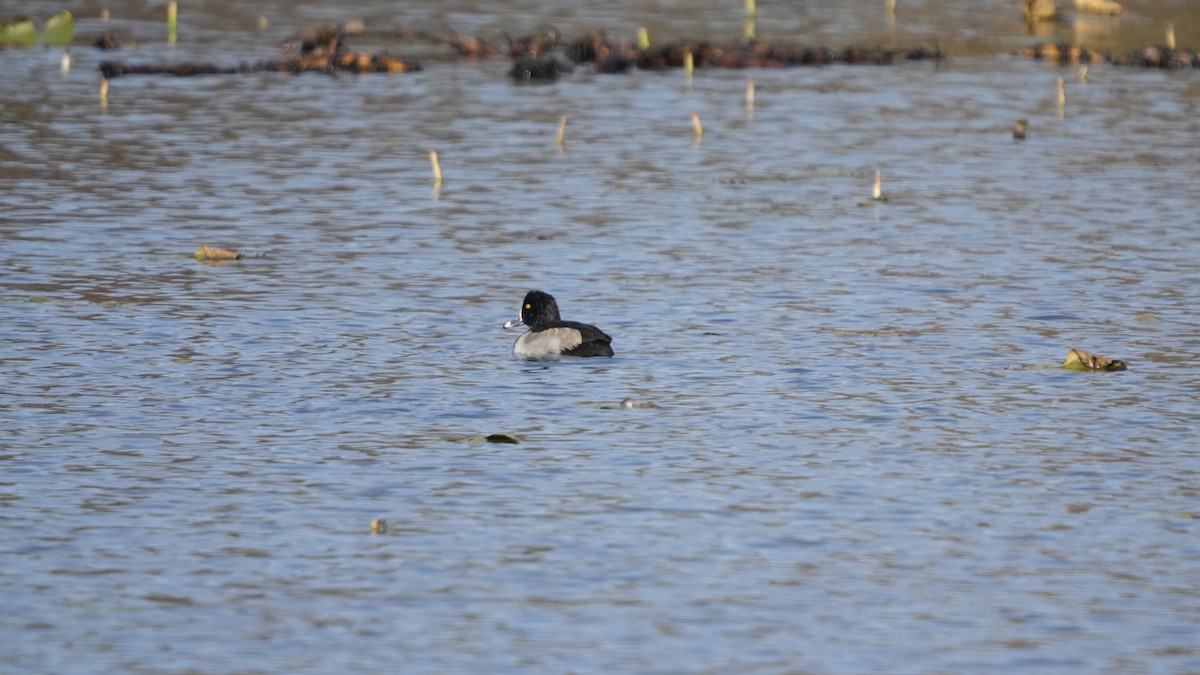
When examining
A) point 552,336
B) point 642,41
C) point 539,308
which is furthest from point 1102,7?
point 552,336

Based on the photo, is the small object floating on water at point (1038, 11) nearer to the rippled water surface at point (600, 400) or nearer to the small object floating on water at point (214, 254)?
the rippled water surface at point (600, 400)

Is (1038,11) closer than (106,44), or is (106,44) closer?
(106,44)

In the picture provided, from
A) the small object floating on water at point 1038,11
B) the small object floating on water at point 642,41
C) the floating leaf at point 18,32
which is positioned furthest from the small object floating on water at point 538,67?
the small object floating on water at point 1038,11

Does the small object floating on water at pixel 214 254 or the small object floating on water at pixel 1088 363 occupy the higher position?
the small object floating on water at pixel 214 254

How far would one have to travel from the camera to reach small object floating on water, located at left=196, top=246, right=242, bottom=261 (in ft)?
62.0

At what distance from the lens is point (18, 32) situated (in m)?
35.4

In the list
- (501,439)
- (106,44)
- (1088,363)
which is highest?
(106,44)

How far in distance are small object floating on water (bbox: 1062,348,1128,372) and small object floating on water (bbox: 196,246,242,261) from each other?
8.37 meters

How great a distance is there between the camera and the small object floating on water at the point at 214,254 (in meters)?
18.9

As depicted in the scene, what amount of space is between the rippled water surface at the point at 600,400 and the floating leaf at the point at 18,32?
24.1 feet

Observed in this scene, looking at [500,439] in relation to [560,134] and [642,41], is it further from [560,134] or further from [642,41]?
[642,41]

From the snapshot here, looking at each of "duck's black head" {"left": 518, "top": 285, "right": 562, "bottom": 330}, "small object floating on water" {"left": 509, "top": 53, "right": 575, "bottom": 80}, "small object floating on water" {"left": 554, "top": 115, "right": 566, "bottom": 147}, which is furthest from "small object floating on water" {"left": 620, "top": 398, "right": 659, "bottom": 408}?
"small object floating on water" {"left": 509, "top": 53, "right": 575, "bottom": 80}

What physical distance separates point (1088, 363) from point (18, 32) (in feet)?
84.7

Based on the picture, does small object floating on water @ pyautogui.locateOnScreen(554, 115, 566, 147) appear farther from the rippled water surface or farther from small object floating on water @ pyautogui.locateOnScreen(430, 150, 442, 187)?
small object floating on water @ pyautogui.locateOnScreen(430, 150, 442, 187)
